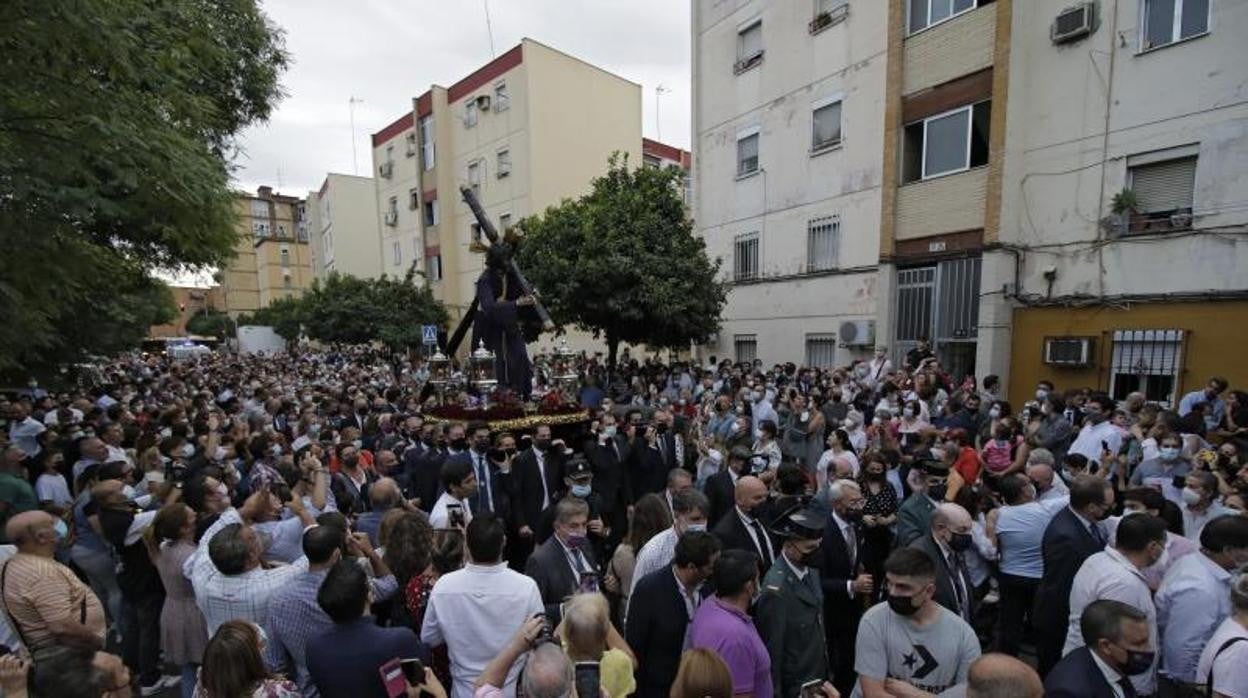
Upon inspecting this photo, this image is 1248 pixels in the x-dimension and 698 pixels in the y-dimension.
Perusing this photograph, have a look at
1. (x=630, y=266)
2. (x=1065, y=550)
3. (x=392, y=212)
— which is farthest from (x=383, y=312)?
(x=1065, y=550)

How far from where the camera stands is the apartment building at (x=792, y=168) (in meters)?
15.2

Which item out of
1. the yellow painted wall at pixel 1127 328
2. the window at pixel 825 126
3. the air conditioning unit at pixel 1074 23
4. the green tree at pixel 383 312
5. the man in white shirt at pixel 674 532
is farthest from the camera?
the green tree at pixel 383 312

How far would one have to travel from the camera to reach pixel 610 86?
29.9 m

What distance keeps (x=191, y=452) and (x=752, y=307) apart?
14357 mm

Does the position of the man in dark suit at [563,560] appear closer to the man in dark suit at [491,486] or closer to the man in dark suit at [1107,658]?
the man in dark suit at [1107,658]

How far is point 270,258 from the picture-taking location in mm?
67188

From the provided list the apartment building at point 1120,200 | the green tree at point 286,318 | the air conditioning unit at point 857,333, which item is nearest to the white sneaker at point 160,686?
the apartment building at point 1120,200

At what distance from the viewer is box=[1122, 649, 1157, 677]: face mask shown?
8.50 ft

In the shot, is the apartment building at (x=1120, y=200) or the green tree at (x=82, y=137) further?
the apartment building at (x=1120, y=200)

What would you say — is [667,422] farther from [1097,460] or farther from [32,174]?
[32,174]

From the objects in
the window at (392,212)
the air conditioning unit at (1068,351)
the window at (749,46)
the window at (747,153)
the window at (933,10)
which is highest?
the window at (749,46)

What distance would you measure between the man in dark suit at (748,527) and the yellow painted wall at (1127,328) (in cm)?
981

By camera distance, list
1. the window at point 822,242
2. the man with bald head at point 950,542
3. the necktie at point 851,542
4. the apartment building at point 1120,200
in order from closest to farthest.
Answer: the man with bald head at point 950,542 < the necktie at point 851,542 < the apartment building at point 1120,200 < the window at point 822,242

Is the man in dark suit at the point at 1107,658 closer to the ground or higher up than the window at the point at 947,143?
closer to the ground
